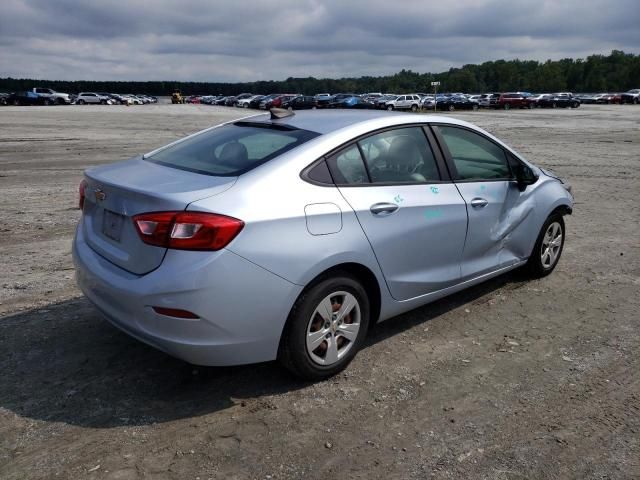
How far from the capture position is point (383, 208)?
145 inches

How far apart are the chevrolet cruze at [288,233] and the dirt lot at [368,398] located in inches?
13.6

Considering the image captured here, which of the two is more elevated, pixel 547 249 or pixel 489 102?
pixel 547 249

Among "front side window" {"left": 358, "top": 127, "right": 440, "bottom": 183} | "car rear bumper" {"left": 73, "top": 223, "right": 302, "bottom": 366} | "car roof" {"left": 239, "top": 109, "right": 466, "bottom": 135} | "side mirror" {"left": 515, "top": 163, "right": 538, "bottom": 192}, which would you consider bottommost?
"car rear bumper" {"left": 73, "top": 223, "right": 302, "bottom": 366}

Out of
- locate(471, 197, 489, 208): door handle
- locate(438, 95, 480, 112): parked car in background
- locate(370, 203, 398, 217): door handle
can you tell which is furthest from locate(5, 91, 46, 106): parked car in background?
locate(370, 203, 398, 217): door handle

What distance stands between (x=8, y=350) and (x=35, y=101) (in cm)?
7159

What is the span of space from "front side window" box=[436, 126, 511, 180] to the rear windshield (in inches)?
49.7

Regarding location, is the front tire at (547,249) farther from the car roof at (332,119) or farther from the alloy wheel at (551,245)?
the car roof at (332,119)

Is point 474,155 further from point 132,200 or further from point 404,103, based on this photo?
point 404,103

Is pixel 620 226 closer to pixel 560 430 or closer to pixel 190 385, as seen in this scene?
pixel 560 430

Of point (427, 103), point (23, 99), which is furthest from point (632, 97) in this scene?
point (23, 99)

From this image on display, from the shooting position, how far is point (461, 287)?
446cm

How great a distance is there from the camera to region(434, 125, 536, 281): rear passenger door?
438 cm

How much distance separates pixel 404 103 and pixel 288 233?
55.4 m

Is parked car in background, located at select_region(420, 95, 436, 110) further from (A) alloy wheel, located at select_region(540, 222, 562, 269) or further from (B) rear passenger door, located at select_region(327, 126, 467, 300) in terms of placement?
(B) rear passenger door, located at select_region(327, 126, 467, 300)
